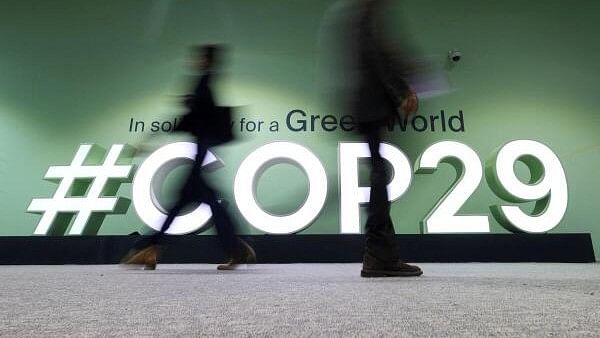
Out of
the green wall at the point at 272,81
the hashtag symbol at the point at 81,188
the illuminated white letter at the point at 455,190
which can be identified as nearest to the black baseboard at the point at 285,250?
the illuminated white letter at the point at 455,190

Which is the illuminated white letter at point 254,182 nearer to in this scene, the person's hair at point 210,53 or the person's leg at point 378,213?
the person's hair at point 210,53

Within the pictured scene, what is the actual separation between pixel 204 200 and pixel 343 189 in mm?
1538

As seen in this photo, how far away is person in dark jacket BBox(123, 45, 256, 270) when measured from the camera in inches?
85.7

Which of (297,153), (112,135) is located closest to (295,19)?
(297,153)

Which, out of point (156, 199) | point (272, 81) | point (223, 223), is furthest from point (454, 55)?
point (223, 223)

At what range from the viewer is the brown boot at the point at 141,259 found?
82.4 inches

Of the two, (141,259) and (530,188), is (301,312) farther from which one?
(530,188)

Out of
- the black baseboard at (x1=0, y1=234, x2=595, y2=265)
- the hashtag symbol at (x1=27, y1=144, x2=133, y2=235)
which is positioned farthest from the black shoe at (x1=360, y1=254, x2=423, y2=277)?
the hashtag symbol at (x1=27, y1=144, x2=133, y2=235)

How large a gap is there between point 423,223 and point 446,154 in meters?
0.64

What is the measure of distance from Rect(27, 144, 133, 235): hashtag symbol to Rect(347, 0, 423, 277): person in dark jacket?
272 centimetres

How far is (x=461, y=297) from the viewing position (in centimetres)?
95

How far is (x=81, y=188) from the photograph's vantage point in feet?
12.7

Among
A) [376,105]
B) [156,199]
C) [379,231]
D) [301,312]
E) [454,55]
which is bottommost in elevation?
[301,312]

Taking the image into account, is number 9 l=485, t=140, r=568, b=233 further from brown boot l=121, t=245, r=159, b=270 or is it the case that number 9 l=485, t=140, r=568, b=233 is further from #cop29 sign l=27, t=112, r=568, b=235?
brown boot l=121, t=245, r=159, b=270
